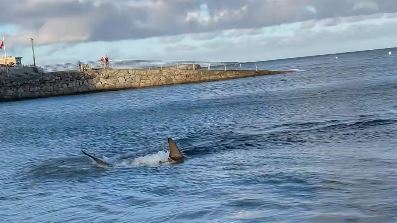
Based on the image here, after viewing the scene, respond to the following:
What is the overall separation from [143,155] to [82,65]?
95783 mm

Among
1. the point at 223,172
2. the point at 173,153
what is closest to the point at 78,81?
the point at 173,153

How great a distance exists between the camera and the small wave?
29.2m

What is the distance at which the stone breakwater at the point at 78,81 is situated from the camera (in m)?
116

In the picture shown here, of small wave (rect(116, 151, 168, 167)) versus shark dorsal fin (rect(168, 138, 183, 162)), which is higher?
shark dorsal fin (rect(168, 138, 183, 162))

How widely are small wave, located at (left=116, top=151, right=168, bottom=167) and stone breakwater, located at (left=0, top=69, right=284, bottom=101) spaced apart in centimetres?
8847

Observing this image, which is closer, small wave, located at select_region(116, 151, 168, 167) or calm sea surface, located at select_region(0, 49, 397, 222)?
calm sea surface, located at select_region(0, 49, 397, 222)

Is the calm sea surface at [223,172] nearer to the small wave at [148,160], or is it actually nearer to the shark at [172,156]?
the small wave at [148,160]

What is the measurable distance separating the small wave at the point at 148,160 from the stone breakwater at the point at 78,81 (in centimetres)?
8847

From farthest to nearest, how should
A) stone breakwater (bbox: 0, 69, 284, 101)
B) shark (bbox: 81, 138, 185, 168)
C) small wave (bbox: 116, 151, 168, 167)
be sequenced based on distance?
stone breakwater (bbox: 0, 69, 284, 101), small wave (bbox: 116, 151, 168, 167), shark (bbox: 81, 138, 185, 168)

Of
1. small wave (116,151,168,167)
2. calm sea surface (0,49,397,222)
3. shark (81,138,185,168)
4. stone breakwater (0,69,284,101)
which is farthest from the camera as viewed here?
stone breakwater (0,69,284,101)

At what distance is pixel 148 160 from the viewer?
3023 centimetres

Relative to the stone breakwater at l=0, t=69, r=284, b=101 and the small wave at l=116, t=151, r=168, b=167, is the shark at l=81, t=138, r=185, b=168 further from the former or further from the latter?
the stone breakwater at l=0, t=69, r=284, b=101

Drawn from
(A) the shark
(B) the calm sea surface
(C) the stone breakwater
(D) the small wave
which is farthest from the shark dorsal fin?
(C) the stone breakwater

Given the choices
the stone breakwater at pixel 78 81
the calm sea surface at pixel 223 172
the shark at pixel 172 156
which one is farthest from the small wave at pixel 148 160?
the stone breakwater at pixel 78 81
